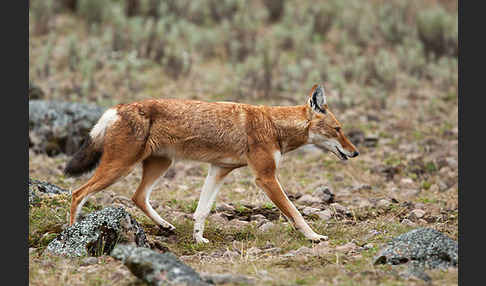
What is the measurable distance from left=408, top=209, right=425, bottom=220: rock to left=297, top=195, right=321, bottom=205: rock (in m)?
1.36

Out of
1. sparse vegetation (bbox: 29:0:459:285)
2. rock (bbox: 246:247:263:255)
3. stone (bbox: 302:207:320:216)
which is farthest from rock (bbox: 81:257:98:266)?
stone (bbox: 302:207:320:216)

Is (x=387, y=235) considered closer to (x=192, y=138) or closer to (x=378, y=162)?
(x=192, y=138)

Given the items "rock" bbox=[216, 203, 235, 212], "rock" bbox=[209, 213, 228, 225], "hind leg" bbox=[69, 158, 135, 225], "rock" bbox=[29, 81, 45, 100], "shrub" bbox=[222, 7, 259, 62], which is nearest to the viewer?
"hind leg" bbox=[69, 158, 135, 225]

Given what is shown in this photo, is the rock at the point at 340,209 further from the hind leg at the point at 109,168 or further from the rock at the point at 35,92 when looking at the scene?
the rock at the point at 35,92

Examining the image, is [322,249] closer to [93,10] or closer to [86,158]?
[86,158]

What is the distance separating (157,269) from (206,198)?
8.73 feet

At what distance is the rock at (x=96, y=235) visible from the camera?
6.07 meters

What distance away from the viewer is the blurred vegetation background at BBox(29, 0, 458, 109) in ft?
46.6

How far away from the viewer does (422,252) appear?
5582 millimetres

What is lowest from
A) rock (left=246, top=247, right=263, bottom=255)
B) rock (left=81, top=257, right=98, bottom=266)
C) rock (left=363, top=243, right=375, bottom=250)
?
rock (left=246, top=247, right=263, bottom=255)

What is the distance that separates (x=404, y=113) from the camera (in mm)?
13641

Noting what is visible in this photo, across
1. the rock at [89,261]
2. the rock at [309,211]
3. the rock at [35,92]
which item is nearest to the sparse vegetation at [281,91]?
the rock at [89,261]

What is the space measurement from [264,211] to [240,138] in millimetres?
1423

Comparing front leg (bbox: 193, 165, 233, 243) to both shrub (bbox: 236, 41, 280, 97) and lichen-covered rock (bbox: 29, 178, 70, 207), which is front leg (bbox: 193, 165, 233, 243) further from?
shrub (bbox: 236, 41, 280, 97)
